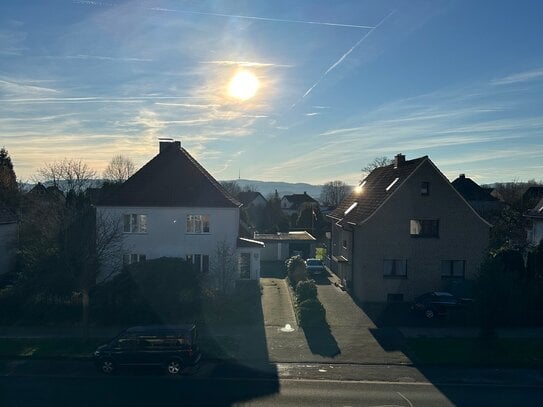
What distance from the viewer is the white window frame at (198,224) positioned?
32531mm

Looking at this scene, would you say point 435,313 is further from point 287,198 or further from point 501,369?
point 287,198

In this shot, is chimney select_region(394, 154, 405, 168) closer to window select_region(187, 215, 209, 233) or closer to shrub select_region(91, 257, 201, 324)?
window select_region(187, 215, 209, 233)

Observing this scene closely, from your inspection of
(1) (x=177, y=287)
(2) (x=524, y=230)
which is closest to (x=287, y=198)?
(2) (x=524, y=230)

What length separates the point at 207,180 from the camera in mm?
33656

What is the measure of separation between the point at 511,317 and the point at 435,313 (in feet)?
12.3

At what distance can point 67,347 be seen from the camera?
21.7 metres

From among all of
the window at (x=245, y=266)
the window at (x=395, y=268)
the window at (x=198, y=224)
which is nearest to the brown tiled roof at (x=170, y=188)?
the window at (x=198, y=224)

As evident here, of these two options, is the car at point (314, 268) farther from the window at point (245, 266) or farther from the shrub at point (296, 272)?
the window at point (245, 266)

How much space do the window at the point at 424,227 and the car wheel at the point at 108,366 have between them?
63.9 ft

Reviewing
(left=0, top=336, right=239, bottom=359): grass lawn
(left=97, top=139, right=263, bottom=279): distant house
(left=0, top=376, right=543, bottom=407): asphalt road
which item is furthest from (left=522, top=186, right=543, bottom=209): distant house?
(left=0, top=336, right=239, bottom=359): grass lawn

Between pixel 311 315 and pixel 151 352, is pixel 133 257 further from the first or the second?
pixel 151 352

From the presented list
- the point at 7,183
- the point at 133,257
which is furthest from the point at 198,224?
the point at 7,183

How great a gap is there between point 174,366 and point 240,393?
3139 millimetres

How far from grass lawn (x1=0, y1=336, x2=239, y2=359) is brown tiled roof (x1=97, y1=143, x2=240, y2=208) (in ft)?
36.7
